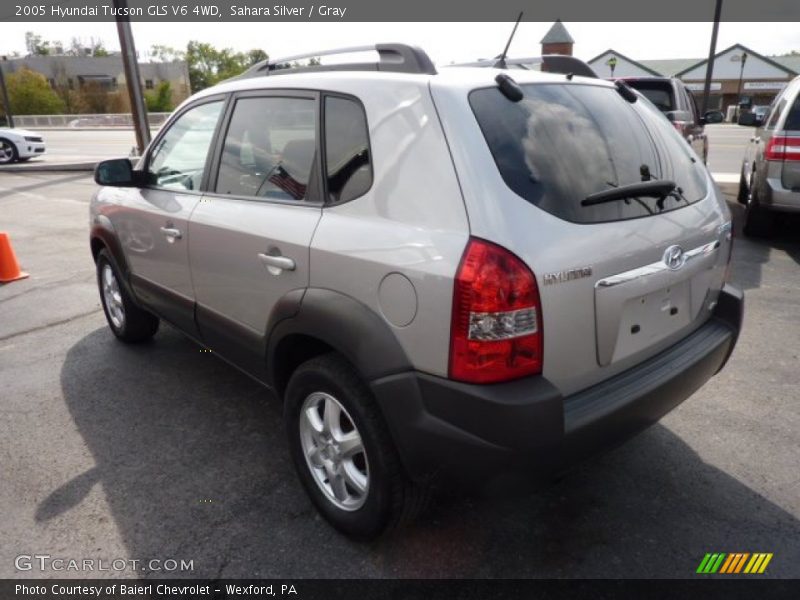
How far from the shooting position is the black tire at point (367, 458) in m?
2.12

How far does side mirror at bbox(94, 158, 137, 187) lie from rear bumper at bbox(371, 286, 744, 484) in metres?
2.43

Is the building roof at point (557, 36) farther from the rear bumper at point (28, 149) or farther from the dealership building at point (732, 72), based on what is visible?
the rear bumper at point (28, 149)

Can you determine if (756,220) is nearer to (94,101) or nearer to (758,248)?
(758,248)

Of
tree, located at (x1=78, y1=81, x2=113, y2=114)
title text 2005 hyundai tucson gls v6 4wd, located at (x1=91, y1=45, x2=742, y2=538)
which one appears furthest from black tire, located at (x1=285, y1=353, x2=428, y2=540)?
tree, located at (x1=78, y1=81, x2=113, y2=114)

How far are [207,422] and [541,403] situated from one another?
2.18m

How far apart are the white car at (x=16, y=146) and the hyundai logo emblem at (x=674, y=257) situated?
21.3 m

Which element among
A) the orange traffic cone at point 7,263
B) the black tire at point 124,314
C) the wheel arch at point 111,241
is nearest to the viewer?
the wheel arch at point 111,241

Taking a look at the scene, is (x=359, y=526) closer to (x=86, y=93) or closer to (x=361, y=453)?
(x=361, y=453)

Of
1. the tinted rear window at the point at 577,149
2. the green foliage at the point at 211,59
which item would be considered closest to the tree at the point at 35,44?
the green foliage at the point at 211,59

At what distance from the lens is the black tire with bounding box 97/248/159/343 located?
168 inches

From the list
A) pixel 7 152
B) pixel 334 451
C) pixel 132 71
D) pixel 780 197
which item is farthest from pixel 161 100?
pixel 334 451

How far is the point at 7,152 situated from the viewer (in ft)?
61.5

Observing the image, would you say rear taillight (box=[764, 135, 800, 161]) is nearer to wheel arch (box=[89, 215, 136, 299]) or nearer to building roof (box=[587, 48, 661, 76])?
wheel arch (box=[89, 215, 136, 299])

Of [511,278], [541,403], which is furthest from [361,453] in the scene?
[511,278]
